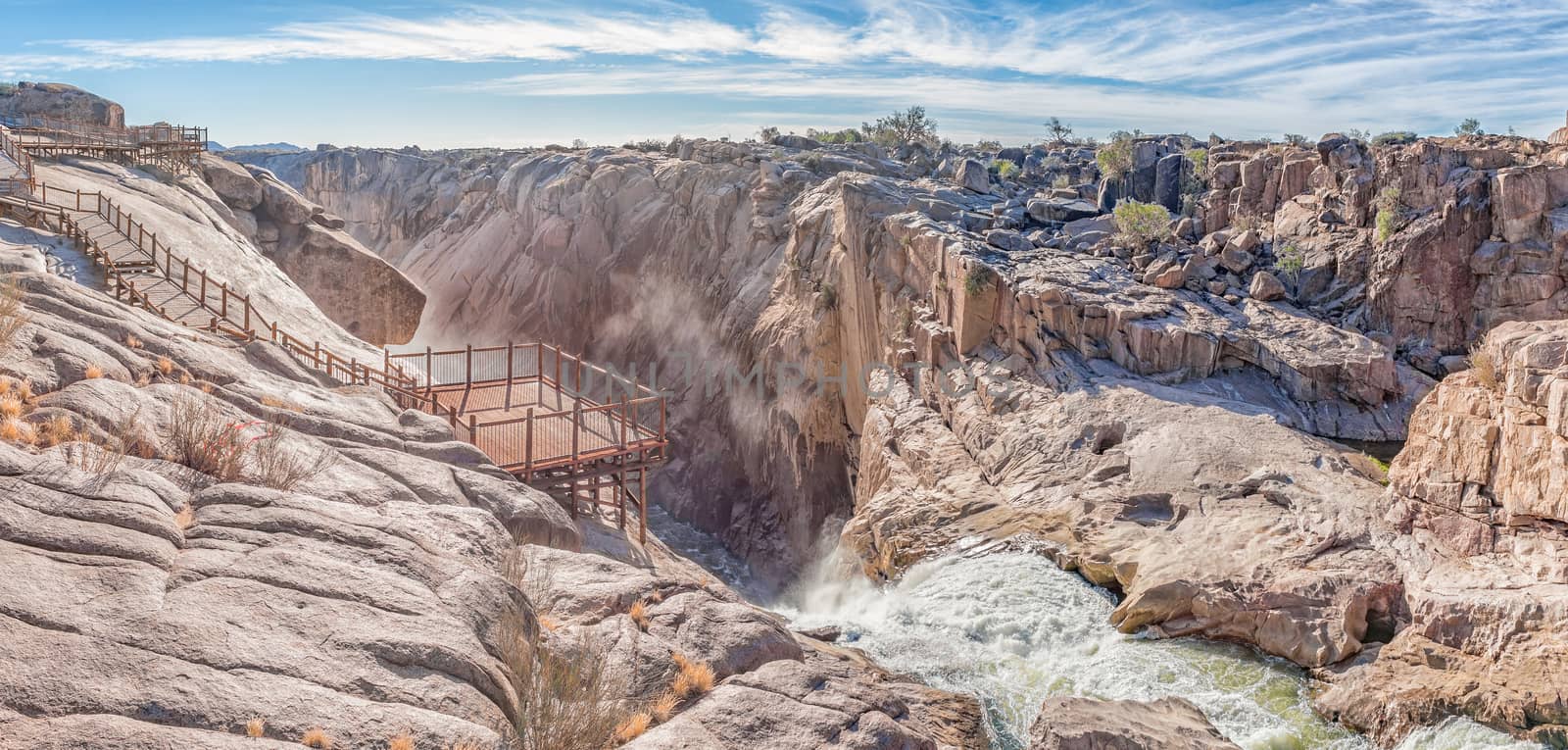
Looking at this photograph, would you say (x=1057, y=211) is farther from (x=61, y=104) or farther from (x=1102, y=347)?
(x=61, y=104)

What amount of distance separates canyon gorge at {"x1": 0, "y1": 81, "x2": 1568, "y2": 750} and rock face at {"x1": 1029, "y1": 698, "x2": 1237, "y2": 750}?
6cm

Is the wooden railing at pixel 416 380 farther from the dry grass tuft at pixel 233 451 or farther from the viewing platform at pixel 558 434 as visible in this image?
the dry grass tuft at pixel 233 451

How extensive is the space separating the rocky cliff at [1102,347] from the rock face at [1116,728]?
14.0 ft

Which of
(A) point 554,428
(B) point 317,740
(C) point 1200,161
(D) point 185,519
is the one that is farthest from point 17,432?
(C) point 1200,161

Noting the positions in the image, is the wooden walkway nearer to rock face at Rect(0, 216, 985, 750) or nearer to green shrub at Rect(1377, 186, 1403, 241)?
rock face at Rect(0, 216, 985, 750)

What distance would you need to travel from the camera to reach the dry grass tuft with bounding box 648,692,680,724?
8.73 meters

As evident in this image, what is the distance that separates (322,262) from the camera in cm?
3400

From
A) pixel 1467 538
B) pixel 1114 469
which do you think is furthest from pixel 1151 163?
pixel 1467 538

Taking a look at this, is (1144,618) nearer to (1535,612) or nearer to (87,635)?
(1535,612)

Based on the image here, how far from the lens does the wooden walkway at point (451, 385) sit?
19109 millimetres

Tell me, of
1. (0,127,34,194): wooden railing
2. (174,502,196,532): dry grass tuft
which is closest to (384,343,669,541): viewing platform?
(174,502,196,532): dry grass tuft

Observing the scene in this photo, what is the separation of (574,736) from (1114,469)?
16130 millimetres

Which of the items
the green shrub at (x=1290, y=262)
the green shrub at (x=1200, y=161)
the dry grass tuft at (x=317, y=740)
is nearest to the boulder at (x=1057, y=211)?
the green shrub at (x=1290, y=262)

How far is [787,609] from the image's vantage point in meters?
24.0
